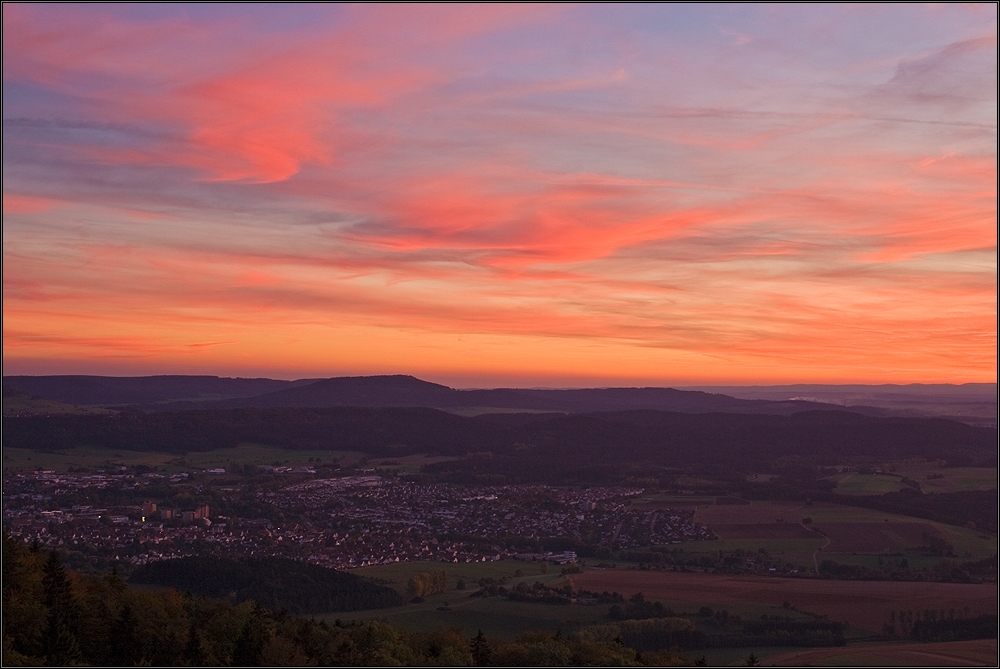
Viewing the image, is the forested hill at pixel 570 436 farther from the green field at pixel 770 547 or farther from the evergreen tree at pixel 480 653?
the evergreen tree at pixel 480 653

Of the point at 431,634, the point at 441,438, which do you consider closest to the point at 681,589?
the point at 431,634

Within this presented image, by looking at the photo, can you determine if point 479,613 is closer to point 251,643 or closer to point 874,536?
point 251,643

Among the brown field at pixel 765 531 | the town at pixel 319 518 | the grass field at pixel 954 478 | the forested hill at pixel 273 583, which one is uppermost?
the grass field at pixel 954 478

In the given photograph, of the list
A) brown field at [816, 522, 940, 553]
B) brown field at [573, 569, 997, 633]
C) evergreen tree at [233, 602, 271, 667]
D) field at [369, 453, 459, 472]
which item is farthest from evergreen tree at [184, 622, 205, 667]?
field at [369, 453, 459, 472]

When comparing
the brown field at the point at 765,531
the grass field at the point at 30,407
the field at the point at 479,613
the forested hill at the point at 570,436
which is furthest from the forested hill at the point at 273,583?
the grass field at the point at 30,407

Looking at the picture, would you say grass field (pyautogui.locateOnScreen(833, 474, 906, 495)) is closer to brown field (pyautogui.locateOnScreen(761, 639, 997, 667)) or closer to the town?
the town

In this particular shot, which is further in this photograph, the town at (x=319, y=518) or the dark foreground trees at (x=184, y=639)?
the town at (x=319, y=518)

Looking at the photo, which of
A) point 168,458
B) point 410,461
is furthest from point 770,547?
point 168,458
